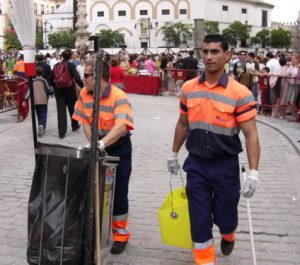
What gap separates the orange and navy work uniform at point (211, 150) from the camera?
13.2ft

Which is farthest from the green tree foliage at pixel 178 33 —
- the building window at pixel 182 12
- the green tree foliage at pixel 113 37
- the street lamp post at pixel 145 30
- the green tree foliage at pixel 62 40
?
the green tree foliage at pixel 62 40

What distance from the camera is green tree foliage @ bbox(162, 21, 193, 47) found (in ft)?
326

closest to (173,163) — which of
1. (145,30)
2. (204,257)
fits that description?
(204,257)

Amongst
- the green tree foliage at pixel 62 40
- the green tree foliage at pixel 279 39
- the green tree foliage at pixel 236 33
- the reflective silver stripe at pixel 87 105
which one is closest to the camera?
the reflective silver stripe at pixel 87 105

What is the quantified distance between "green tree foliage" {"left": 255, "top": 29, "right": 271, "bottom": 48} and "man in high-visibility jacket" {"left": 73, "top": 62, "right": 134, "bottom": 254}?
109 meters

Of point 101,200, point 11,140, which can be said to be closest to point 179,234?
A: point 101,200

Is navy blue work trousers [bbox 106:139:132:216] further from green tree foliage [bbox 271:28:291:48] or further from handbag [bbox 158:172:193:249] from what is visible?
green tree foliage [bbox 271:28:291:48]

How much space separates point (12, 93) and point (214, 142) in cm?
1310

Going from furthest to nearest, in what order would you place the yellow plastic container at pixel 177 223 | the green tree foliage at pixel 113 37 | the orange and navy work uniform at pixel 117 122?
the green tree foliage at pixel 113 37 < the orange and navy work uniform at pixel 117 122 < the yellow plastic container at pixel 177 223

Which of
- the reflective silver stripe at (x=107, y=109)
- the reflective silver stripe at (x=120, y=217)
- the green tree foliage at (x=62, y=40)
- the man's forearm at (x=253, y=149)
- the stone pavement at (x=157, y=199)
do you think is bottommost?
the stone pavement at (x=157, y=199)

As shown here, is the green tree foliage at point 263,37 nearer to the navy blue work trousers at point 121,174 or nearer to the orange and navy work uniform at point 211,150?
the navy blue work trousers at point 121,174

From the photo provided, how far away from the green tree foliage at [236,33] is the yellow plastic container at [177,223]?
10104cm

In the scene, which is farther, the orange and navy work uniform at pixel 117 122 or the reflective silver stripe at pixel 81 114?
the reflective silver stripe at pixel 81 114

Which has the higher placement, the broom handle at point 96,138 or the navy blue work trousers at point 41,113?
the broom handle at point 96,138
